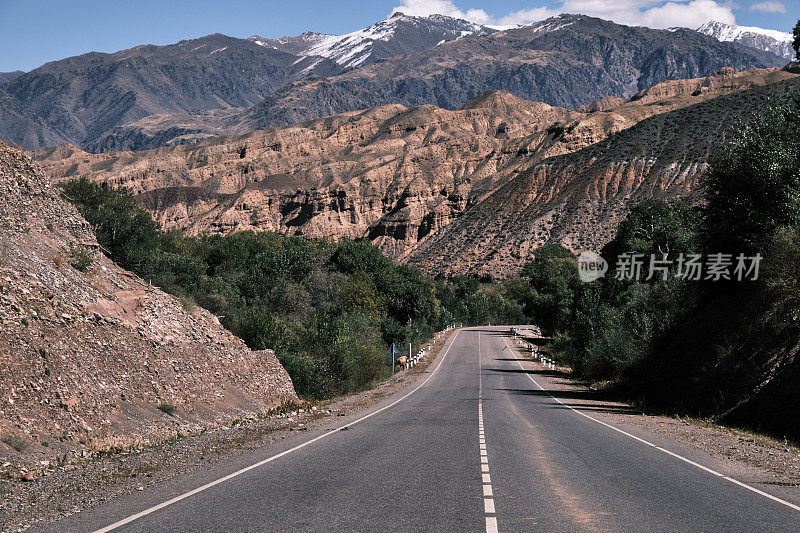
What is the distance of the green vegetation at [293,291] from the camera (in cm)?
3519

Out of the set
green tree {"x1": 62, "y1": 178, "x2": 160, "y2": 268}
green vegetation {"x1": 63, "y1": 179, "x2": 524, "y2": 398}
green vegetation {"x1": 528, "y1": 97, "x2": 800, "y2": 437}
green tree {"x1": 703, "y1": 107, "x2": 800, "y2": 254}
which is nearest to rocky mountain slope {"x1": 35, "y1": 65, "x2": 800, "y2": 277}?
green vegetation {"x1": 63, "y1": 179, "x2": 524, "y2": 398}

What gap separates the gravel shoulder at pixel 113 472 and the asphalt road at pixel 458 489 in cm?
44

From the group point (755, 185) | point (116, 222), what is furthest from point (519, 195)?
point (755, 185)

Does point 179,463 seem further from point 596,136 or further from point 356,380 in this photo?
point 596,136

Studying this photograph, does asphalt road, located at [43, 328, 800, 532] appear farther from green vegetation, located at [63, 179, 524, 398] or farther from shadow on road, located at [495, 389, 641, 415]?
green vegetation, located at [63, 179, 524, 398]

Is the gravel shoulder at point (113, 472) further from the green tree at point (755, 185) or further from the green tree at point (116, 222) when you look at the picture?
the green tree at point (116, 222)

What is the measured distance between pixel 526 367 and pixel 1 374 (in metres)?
43.3

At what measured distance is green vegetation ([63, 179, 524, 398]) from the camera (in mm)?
35188

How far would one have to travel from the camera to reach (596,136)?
567ft

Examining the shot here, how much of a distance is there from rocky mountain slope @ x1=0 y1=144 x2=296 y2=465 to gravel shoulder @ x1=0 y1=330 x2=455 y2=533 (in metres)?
0.68

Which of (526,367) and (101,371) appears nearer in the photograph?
(101,371)

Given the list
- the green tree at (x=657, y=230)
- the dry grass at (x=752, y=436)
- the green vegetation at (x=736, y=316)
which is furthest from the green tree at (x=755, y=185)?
the green tree at (x=657, y=230)

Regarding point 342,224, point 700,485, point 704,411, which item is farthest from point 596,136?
point 700,485

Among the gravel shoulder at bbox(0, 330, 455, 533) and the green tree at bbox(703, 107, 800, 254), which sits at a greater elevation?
the green tree at bbox(703, 107, 800, 254)
